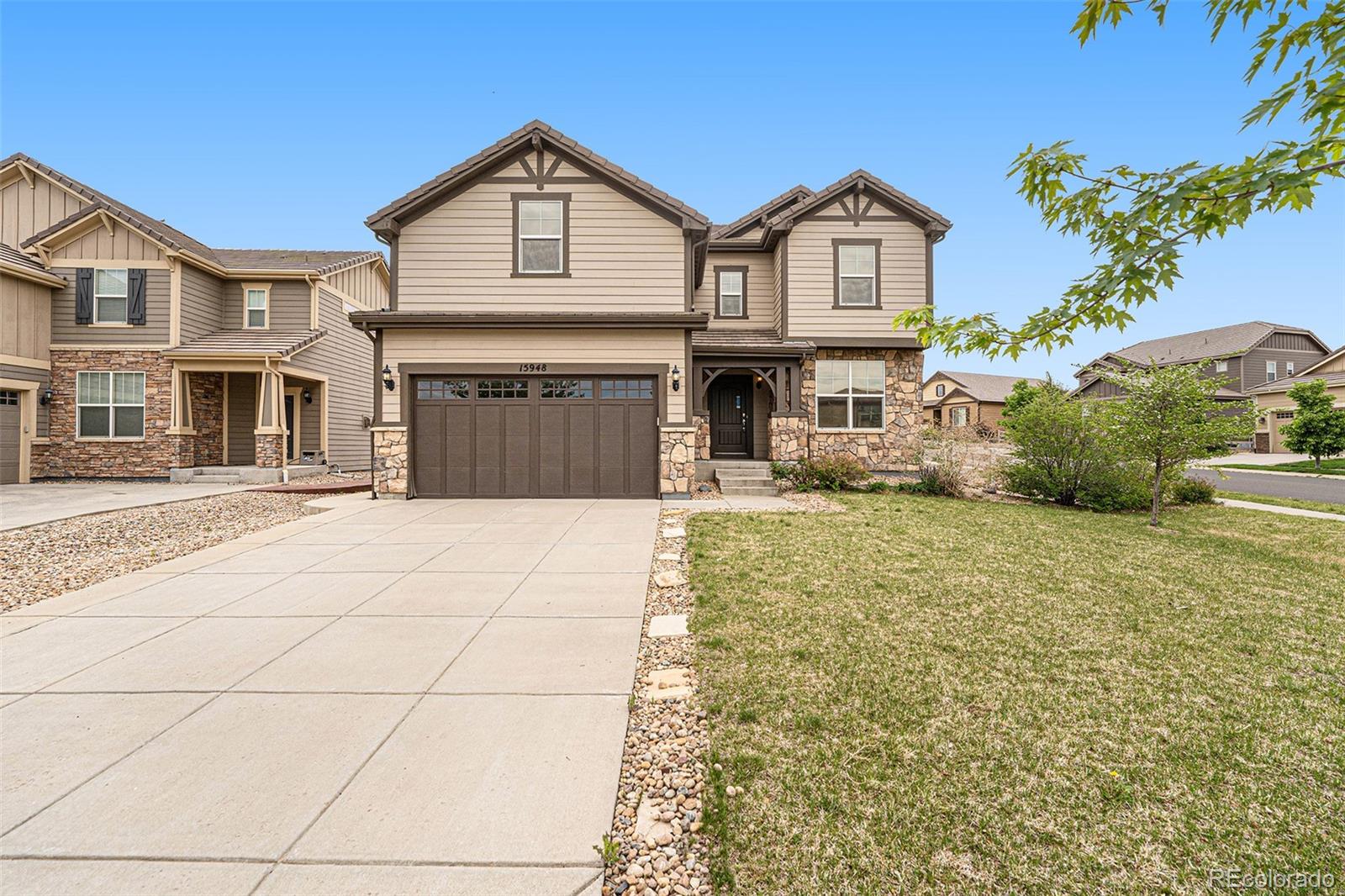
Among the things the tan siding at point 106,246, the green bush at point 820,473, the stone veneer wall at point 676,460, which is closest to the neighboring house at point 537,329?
the stone veneer wall at point 676,460

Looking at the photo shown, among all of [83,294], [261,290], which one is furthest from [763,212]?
[83,294]

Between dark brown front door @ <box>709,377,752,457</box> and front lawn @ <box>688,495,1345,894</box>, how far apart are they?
28.7 ft

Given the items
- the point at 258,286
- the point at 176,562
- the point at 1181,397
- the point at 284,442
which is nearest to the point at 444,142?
the point at 258,286

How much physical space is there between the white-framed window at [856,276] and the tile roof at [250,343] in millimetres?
15593

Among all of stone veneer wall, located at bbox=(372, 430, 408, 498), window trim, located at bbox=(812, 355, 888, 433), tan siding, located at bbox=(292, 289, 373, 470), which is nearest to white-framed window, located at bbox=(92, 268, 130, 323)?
tan siding, located at bbox=(292, 289, 373, 470)

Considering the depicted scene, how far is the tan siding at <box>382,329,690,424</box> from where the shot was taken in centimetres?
1088

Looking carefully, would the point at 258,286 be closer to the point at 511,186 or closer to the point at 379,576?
the point at 511,186

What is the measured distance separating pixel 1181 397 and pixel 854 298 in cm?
704

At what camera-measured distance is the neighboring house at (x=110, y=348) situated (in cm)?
1415

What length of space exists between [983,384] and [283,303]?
44.7m

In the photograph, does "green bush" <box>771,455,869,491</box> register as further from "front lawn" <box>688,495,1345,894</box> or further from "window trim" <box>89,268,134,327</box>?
"window trim" <box>89,268,134,327</box>

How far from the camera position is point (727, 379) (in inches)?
587

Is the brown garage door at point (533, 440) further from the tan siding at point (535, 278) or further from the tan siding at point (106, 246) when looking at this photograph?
the tan siding at point (106, 246)

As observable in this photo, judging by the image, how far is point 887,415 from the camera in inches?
558
